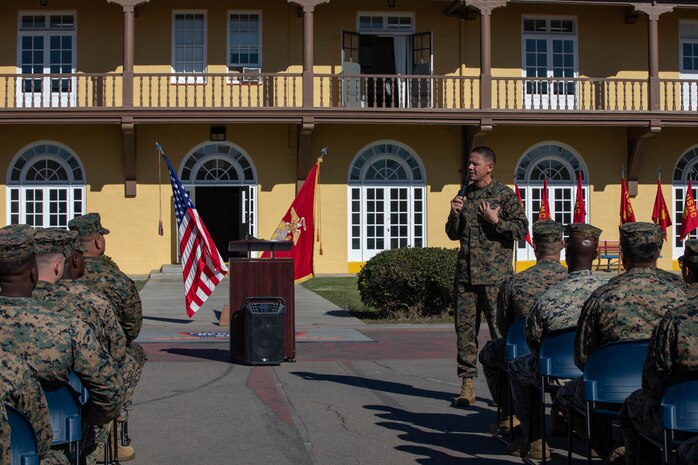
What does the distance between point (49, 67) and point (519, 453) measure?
2224cm

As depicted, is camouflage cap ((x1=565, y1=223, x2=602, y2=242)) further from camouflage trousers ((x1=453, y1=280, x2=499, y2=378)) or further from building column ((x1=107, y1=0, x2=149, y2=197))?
building column ((x1=107, y1=0, x2=149, y2=197))

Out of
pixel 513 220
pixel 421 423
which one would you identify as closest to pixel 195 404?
pixel 421 423

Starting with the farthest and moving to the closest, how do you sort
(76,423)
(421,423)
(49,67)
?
(49,67)
(421,423)
(76,423)

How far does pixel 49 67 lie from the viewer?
26500 millimetres

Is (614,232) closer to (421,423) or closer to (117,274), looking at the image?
(421,423)

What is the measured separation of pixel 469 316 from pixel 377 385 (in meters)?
1.85

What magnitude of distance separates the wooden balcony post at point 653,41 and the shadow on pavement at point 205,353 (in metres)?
16.8

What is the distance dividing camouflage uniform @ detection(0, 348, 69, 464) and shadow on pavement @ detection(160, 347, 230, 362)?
7.89 meters

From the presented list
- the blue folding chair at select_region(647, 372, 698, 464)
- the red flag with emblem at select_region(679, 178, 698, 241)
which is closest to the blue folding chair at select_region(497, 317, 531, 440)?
the blue folding chair at select_region(647, 372, 698, 464)

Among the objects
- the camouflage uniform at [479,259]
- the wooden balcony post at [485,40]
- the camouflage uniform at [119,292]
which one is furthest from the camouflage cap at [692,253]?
the wooden balcony post at [485,40]

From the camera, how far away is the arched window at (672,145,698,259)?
2802 centimetres

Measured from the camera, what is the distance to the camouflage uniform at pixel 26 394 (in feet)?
12.9

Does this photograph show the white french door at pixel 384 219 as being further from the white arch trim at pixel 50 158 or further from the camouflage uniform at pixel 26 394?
the camouflage uniform at pixel 26 394

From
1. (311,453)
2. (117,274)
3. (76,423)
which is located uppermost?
(117,274)
